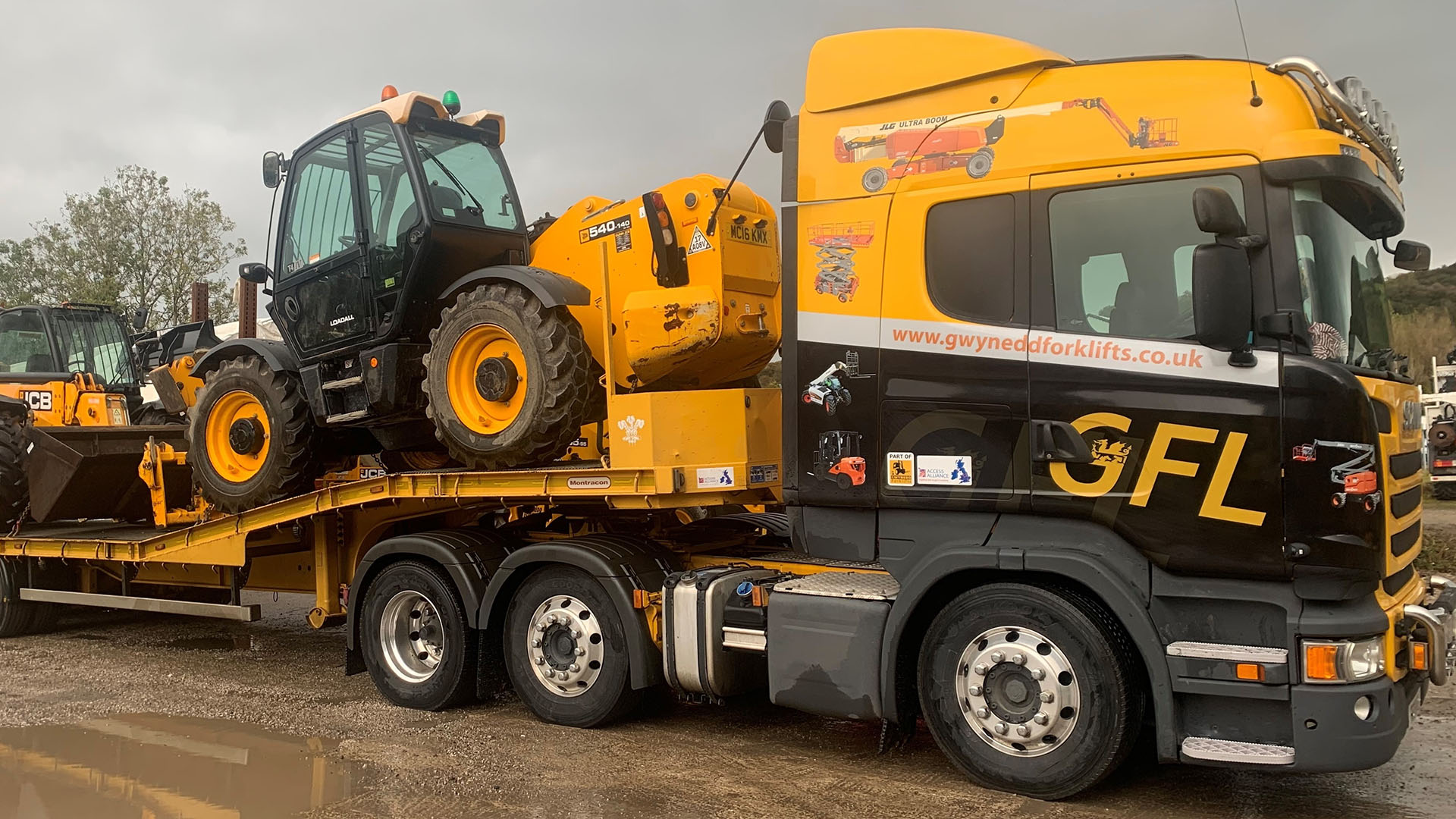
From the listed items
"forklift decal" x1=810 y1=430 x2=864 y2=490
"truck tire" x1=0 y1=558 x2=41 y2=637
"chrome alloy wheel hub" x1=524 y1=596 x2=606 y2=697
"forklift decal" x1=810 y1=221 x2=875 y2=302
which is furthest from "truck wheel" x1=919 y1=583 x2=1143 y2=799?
"truck tire" x1=0 y1=558 x2=41 y2=637

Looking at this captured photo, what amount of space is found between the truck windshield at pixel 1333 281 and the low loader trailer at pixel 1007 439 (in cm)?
2

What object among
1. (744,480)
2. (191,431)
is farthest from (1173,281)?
(191,431)

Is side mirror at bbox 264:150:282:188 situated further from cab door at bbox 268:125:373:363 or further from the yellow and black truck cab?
the yellow and black truck cab

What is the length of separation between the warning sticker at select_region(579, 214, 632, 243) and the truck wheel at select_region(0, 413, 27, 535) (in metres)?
6.32

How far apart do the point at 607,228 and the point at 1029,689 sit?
→ 12.3 feet

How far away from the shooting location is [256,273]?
8258mm

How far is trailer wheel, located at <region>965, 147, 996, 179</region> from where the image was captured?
17.0ft

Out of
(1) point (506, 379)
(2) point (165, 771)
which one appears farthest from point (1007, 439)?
(2) point (165, 771)

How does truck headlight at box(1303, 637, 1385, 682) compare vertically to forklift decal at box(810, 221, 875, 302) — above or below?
below

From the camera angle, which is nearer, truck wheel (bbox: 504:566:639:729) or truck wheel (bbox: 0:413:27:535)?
truck wheel (bbox: 504:566:639:729)

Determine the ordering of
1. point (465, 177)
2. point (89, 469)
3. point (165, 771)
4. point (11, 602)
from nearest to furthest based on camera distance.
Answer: point (165, 771) → point (465, 177) → point (89, 469) → point (11, 602)

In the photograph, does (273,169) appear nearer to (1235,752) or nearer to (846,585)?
(846,585)

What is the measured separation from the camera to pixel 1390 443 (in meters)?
4.55

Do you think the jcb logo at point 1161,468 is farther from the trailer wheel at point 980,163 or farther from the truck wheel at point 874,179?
the truck wheel at point 874,179
